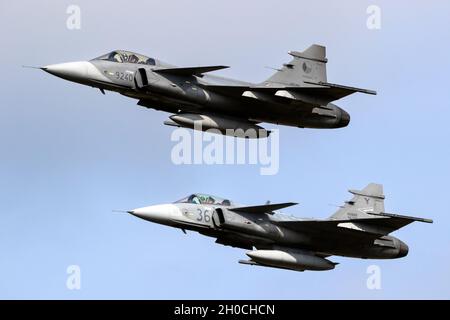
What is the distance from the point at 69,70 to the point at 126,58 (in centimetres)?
230

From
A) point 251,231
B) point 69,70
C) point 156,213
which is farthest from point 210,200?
point 69,70

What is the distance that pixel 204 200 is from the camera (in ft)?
161

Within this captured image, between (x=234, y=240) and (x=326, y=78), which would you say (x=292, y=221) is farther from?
(x=326, y=78)

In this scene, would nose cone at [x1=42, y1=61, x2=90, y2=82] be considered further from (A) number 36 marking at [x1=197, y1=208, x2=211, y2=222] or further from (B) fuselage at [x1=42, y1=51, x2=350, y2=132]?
(A) number 36 marking at [x1=197, y1=208, x2=211, y2=222]

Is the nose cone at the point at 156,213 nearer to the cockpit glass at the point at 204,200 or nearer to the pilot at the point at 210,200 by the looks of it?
the cockpit glass at the point at 204,200

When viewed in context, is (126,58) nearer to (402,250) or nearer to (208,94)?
(208,94)

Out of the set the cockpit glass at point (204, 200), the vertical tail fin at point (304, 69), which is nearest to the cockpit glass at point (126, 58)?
the cockpit glass at point (204, 200)

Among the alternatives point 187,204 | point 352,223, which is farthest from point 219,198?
point 352,223

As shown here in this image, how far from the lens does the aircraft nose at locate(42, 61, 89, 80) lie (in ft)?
159

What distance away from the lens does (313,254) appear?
5028 centimetres

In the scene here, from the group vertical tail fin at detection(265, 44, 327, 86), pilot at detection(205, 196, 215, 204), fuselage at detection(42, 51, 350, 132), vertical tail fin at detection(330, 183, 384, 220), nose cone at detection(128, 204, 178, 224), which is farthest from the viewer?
vertical tail fin at detection(265, 44, 327, 86)

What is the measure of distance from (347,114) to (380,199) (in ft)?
12.4

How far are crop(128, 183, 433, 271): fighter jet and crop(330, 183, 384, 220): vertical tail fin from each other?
0.90 metres

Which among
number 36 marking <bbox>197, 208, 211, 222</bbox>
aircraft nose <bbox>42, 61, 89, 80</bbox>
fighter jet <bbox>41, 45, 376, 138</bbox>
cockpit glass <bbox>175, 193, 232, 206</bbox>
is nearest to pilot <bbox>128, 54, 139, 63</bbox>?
fighter jet <bbox>41, 45, 376, 138</bbox>
